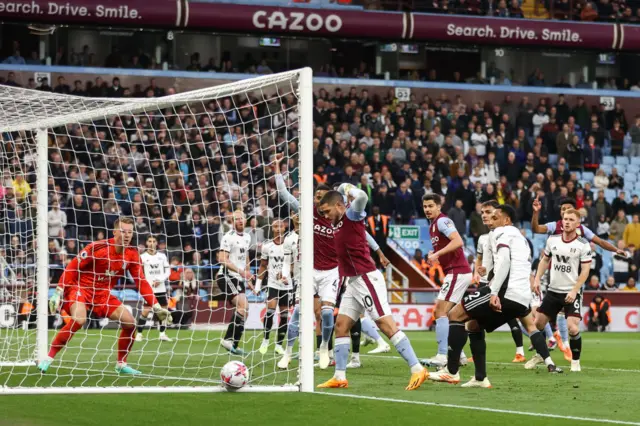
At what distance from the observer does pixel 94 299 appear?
13539 mm

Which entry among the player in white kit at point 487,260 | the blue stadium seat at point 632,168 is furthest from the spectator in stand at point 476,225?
the player in white kit at point 487,260

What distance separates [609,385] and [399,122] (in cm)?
2217

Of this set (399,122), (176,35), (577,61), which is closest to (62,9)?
(176,35)

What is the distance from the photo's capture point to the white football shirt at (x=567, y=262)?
48.6 feet

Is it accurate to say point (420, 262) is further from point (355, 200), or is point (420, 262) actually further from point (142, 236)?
point (355, 200)

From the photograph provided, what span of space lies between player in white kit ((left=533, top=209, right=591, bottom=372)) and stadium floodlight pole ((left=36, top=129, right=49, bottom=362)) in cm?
645

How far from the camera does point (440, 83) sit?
3844cm

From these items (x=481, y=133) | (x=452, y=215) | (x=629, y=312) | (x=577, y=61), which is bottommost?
(x=629, y=312)

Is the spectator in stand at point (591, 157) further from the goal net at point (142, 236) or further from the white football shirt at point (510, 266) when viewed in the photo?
the white football shirt at point (510, 266)

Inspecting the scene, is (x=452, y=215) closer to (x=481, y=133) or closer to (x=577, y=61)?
(x=481, y=133)

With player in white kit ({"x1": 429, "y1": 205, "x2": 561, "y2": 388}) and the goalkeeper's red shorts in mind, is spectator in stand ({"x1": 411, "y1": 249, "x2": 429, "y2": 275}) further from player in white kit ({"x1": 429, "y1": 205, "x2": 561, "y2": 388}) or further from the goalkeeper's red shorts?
player in white kit ({"x1": 429, "y1": 205, "x2": 561, "y2": 388})

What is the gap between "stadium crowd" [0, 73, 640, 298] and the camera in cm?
2453

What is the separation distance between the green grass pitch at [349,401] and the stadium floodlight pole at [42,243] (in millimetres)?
407

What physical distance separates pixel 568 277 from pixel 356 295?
13.4 feet
